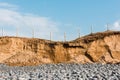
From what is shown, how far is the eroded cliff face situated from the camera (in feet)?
172

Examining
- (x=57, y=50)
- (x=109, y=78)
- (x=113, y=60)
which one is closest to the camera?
(x=109, y=78)

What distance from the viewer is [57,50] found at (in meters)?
54.2

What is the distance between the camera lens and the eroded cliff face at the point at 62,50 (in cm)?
5244

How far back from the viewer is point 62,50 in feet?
177

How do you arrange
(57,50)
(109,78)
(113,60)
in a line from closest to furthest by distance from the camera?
(109,78), (113,60), (57,50)

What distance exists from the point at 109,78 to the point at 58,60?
33.4 meters

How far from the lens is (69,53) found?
53812 millimetres

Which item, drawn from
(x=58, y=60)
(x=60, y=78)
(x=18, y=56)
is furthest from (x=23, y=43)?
(x=60, y=78)

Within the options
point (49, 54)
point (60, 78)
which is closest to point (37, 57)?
point (49, 54)

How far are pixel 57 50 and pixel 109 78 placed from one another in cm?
3365

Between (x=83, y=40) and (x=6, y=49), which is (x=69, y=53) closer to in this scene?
(x=83, y=40)

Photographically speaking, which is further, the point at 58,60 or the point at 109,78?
the point at 58,60

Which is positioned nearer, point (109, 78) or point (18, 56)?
point (109, 78)

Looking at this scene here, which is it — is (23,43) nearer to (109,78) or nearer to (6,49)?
(6,49)
